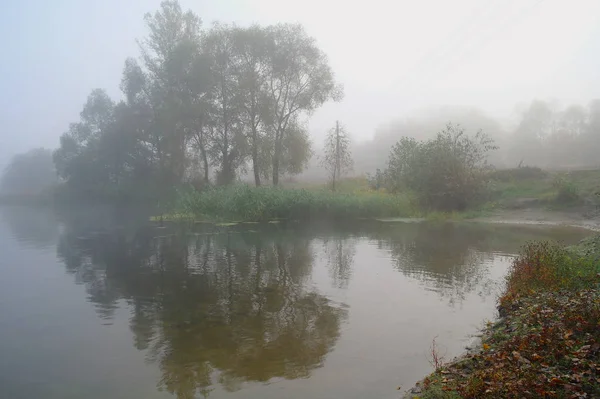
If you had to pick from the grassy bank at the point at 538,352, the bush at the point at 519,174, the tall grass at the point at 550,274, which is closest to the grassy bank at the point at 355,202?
the bush at the point at 519,174

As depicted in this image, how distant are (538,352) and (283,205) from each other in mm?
26678

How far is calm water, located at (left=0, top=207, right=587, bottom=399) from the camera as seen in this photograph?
7176 mm

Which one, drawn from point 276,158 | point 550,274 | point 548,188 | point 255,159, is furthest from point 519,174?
point 550,274

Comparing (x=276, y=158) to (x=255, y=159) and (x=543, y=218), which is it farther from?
(x=543, y=218)

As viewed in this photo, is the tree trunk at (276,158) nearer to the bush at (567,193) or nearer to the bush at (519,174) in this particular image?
the bush at (519,174)

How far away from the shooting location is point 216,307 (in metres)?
11.1

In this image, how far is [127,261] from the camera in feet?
58.1

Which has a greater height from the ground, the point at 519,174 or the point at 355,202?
the point at 519,174

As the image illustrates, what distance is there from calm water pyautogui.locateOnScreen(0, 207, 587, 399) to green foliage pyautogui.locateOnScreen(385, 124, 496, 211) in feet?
45.9

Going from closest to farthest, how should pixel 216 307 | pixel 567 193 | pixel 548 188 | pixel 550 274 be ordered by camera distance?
pixel 550 274, pixel 216 307, pixel 567 193, pixel 548 188

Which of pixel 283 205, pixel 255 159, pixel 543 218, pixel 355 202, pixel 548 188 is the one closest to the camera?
pixel 543 218

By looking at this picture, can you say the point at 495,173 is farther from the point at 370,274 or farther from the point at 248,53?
the point at 370,274

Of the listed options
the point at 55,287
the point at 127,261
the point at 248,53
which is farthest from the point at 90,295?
the point at 248,53

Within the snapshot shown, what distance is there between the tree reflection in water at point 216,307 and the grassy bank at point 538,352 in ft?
8.43
